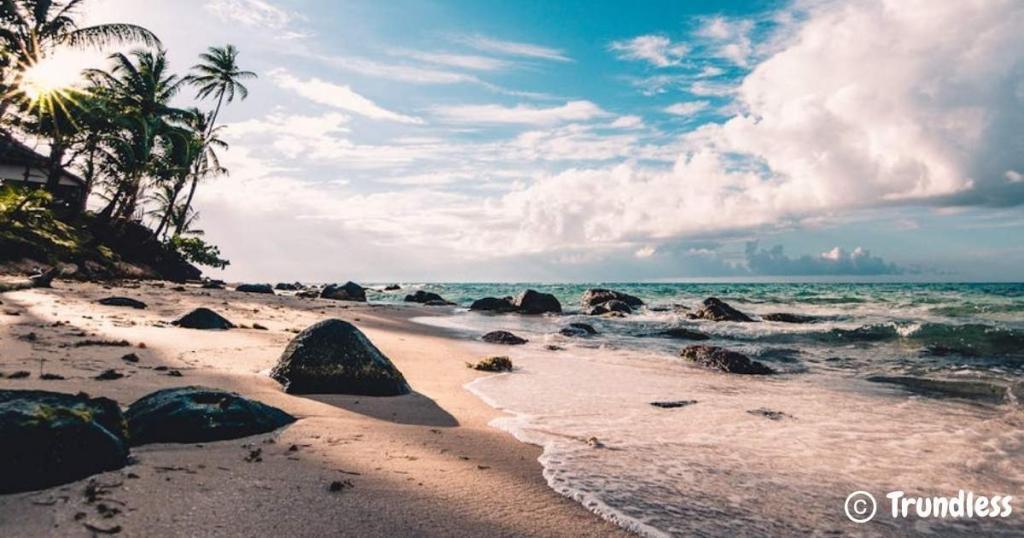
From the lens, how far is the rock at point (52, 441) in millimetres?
2832

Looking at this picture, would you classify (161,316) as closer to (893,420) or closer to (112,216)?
(893,420)

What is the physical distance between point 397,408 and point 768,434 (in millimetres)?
3796

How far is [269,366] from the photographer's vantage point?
7.20 metres

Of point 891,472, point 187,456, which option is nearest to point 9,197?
point 187,456

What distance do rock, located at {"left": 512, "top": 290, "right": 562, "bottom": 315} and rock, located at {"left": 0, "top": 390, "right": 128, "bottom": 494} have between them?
80.1 ft

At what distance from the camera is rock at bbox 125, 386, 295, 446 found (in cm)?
380

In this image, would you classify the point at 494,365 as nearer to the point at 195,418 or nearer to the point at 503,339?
the point at 503,339

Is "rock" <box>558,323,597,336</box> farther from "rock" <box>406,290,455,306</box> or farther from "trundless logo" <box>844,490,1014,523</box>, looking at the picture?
"rock" <box>406,290,455,306</box>

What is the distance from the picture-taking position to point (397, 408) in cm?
576

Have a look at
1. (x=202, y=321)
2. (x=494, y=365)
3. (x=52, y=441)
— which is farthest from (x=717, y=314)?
(x=52, y=441)

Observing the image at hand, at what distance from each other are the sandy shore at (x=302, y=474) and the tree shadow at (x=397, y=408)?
2 cm

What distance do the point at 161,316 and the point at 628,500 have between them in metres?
11.4

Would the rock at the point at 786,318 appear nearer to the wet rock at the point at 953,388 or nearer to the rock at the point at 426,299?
the wet rock at the point at 953,388

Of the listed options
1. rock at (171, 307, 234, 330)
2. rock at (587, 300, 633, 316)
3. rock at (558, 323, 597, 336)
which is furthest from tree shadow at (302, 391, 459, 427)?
rock at (587, 300, 633, 316)
